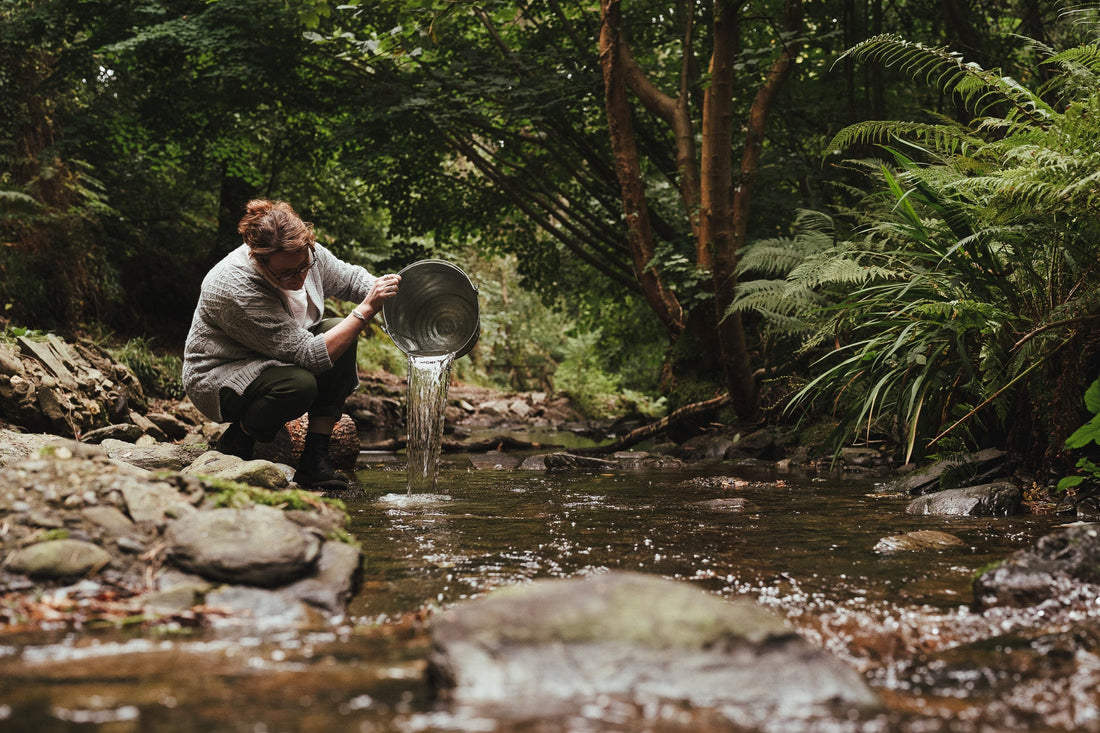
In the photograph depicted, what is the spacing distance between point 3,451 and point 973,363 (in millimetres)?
4477

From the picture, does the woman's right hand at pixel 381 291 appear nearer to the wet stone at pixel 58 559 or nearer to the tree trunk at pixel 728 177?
the wet stone at pixel 58 559

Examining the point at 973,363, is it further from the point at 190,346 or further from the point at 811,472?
the point at 190,346

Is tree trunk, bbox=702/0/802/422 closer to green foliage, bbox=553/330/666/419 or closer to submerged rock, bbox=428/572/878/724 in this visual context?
submerged rock, bbox=428/572/878/724

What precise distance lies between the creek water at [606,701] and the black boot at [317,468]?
2.13 feet

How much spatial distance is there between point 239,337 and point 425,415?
1084 millimetres

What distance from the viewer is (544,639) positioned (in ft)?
4.87

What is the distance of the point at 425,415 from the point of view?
15.0ft

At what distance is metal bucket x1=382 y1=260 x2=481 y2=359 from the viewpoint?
4441mm

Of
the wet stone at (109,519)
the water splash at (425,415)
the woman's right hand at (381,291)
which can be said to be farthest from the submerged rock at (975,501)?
the wet stone at (109,519)

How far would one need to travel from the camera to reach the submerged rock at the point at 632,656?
4.66 ft

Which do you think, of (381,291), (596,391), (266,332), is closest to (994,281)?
(381,291)

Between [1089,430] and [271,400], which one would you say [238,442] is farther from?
[1089,430]

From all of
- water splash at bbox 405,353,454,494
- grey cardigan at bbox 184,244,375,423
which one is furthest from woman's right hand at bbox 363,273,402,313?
water splash at bbox 405,353,454,494

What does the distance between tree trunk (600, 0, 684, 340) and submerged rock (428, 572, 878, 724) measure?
5542 mm
